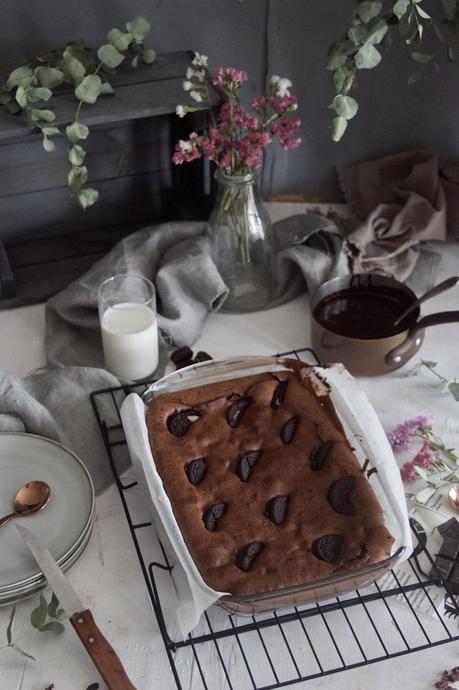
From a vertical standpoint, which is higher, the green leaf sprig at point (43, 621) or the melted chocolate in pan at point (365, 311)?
the melted chocolate in pan at point (365, 311)

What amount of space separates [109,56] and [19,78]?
150mm

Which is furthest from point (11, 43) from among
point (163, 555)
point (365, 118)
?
point (163, 555)

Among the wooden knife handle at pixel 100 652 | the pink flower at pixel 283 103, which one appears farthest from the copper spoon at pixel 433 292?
the wooden knife handle at pixel 100 652

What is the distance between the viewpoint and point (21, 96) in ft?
4.42

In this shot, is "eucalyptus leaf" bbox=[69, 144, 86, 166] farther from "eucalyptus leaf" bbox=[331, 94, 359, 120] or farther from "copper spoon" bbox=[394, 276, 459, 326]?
"copper spoon" bbox=[394, 276, 459, 326]

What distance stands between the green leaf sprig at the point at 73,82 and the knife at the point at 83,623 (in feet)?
1.94

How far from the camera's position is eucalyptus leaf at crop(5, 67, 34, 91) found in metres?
1.37

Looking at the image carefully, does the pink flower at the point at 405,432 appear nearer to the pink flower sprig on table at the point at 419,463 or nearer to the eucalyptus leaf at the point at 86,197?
the pink flower sprig on table at the point at 419,463

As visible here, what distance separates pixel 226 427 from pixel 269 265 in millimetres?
411

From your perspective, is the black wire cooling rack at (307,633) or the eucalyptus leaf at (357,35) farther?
the eucalyptus leaf at (357,35)

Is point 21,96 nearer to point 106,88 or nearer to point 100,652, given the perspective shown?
point 106,88

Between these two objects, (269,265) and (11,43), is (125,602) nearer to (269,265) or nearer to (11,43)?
(269,265)

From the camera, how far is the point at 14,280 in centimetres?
155

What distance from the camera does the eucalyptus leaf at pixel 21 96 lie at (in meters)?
1.34
